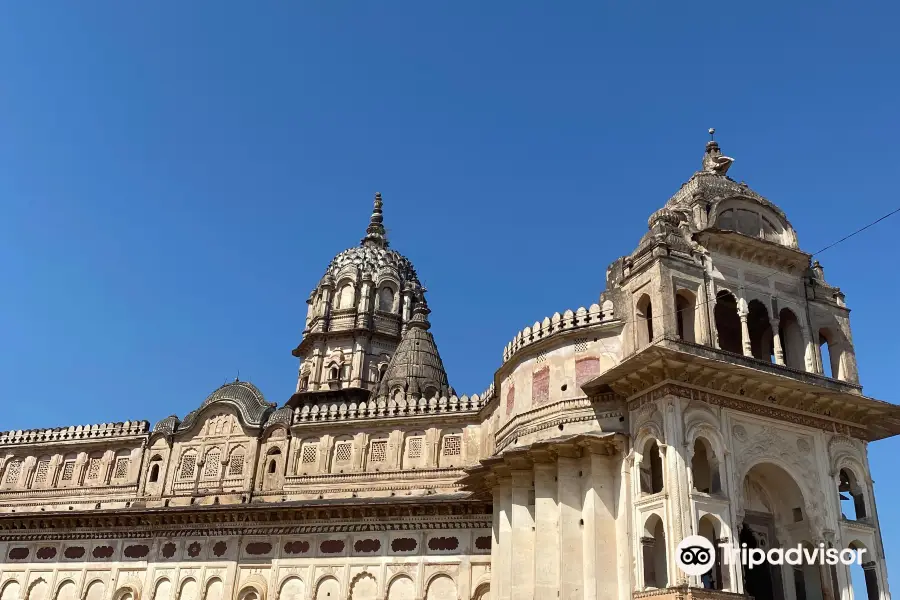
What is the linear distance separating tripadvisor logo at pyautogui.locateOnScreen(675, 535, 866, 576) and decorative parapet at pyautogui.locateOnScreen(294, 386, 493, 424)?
32.5ft

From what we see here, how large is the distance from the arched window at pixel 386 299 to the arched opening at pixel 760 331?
25.6m

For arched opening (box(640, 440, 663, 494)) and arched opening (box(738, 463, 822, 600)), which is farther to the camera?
arched opening (box(738, 463, 822, 600))

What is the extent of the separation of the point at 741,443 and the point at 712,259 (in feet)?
15.7

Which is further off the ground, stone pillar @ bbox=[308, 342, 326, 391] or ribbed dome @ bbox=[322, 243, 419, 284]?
ribbed dome @ bbox=[322, 243, 419, 284]

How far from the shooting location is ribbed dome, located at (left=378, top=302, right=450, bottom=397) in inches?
1427

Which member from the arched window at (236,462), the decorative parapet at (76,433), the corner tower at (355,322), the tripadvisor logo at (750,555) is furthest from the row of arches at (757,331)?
the corner tower at (355,322)

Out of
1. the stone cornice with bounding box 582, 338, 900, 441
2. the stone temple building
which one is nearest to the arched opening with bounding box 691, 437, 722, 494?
the stone temple building

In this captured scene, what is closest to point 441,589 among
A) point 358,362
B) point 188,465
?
point 188,465

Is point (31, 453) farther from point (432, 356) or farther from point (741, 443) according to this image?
point (741, 443)

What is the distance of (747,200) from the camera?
23.8 m

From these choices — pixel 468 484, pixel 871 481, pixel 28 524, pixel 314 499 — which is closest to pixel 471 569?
pixel 468 484

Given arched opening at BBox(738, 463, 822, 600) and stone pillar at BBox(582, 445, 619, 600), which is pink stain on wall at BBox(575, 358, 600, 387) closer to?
stone pillar at BBox(582, 445, 619, 600)

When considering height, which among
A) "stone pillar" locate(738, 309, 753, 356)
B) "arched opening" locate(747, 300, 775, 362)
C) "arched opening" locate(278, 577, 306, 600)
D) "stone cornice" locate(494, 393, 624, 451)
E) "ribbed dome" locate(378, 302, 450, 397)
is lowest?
"arched opening" locate(278, 577, 306, 600)

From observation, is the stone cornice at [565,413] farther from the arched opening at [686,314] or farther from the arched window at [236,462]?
the arched window at [236,462]
